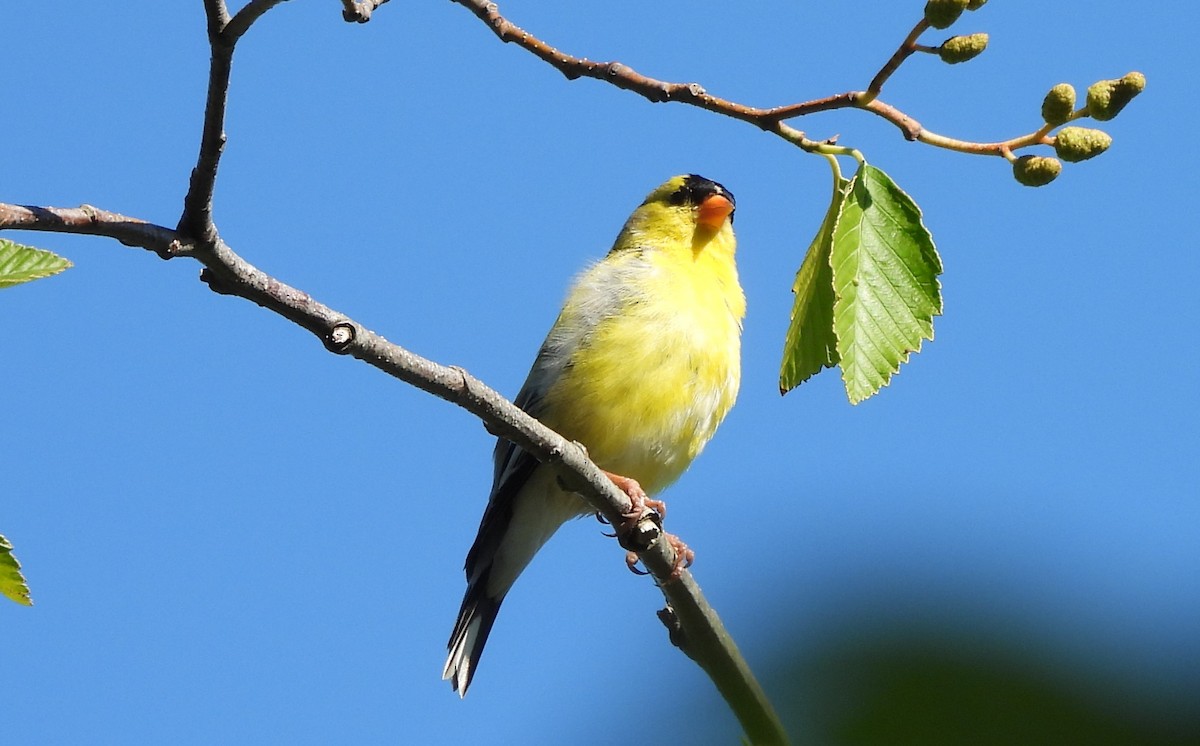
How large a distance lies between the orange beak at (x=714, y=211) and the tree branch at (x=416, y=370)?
2460 millimetres

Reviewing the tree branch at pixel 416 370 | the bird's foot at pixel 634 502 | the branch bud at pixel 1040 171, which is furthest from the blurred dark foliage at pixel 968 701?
the bird's foot at pixel 634 502

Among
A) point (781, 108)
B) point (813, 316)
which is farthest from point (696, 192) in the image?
point (781, 108)

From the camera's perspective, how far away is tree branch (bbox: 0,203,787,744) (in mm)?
2004

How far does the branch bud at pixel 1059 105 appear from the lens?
7.47 ft

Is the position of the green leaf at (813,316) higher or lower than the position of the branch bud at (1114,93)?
higher

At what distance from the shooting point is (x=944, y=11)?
2.24 m

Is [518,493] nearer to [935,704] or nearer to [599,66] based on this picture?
[599,66]

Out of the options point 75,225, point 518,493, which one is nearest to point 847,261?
point 75,225

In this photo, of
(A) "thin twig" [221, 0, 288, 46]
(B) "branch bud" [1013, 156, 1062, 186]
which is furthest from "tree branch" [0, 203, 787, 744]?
(B) "branch bud" [1013, 156, 1062, 186]

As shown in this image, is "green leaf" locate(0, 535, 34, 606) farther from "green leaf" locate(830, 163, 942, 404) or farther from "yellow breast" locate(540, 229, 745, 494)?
"yellow breast" locate(540, 229, 745, 494)

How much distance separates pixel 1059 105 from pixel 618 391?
9.42ft

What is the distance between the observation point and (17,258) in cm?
201

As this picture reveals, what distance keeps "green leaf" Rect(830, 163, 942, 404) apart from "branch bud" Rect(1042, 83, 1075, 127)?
→ 439 millimetres

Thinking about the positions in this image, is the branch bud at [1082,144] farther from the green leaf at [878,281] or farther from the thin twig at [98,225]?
the thin twig at [98,225]
